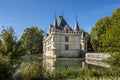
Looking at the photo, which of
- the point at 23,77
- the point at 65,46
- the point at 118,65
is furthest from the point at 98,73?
the point at 65,46

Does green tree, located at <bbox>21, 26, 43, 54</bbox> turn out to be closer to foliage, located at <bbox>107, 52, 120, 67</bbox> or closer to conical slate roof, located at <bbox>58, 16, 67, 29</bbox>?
conical slate roof, located at <bbox>58, 16, 67, 29</bbox>

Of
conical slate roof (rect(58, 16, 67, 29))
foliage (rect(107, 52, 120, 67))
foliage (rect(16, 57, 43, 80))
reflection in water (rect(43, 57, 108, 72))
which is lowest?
reflection in water (rect(43, 57, 108, 72))

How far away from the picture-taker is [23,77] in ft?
33.8

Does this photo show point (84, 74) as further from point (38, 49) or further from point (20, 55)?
point (38, 49)

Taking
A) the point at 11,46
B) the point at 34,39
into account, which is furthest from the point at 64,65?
the point at 34,39

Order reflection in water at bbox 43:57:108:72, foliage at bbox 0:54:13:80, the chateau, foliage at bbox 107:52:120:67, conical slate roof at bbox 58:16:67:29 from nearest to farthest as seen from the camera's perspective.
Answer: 1. foliage at bbox 0:54:13:80
2. foliage at bbox 107:52:120:67
3. reflection in water at bbox 43:57:108:72
4. the chateau
5. conical slate roof at bbox 58:16:67:29

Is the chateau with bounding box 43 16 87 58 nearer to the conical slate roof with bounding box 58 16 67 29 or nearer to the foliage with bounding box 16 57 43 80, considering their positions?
the conical slate roof with bounding box 58 16 67 29

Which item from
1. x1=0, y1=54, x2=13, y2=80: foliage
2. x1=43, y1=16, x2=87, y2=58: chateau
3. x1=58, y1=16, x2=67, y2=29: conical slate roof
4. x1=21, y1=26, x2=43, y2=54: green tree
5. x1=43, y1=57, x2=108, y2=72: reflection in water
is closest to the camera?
x1=0, y1=54, x2=13, y2=80: foliage

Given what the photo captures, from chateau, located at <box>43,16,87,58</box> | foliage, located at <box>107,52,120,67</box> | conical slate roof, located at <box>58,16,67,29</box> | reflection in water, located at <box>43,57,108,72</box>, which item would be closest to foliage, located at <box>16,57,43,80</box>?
foliage, located at <box>107,52,120,67</box>

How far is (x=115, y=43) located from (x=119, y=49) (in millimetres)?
383

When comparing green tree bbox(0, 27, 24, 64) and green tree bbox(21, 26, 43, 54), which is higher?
green tree bbox(21, 26, 43, 54)

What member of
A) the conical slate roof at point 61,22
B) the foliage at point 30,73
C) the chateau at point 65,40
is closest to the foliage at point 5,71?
the foliage at point 30,73

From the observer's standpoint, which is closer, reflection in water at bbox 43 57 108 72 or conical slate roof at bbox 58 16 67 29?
reflection in water at bbox 43 57 108 72

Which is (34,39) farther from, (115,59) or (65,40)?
(115,59)
